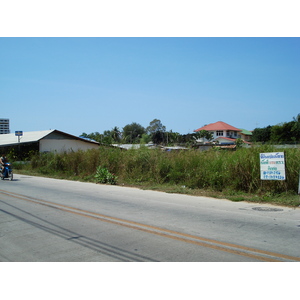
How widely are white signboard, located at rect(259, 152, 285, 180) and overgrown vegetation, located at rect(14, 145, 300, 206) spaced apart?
434 mm

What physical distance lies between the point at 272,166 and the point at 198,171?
4.03 meters

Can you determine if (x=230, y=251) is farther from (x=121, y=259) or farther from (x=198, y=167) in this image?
(x=198, y=167)

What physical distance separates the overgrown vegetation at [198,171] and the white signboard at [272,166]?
43 centimetres

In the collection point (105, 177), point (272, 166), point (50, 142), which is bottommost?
point (105, 177)

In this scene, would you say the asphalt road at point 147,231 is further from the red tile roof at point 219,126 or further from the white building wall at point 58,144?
the red tile roof at point 219,126

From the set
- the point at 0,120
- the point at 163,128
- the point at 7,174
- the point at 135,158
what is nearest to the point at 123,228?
the point at 135,158

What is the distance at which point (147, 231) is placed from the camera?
7332mm

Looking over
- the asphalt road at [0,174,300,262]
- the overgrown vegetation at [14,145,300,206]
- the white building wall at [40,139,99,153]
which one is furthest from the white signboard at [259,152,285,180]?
the white building wall at [40,139,99,153]

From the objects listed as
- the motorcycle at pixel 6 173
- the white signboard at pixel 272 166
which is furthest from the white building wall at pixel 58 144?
the white signboard at pixel 272 166

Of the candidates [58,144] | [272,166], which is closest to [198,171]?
[272,166]

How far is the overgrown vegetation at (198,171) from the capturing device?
12031mm

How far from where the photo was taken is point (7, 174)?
21031 millimetres

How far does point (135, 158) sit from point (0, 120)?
334 ft

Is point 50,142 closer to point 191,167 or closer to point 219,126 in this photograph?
point 191,167
